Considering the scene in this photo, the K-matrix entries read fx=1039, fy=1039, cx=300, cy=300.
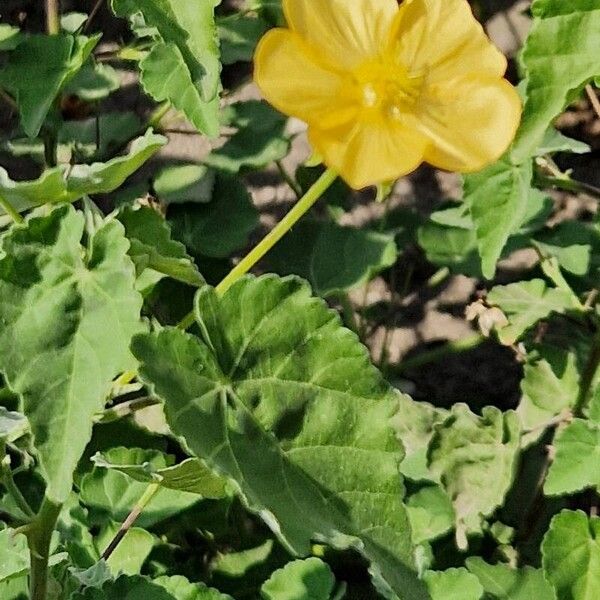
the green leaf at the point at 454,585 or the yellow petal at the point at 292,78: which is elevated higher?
the yellow petal at the point at 292,78

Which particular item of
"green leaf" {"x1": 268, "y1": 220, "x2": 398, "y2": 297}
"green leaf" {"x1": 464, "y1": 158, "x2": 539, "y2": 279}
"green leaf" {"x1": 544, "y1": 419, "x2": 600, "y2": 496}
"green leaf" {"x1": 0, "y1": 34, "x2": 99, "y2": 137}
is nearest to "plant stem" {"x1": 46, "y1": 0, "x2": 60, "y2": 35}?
"green leaf" {"x1": 0, "y1": 34, "x2": 99, "y2": 137}

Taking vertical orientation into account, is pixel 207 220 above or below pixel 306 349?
below

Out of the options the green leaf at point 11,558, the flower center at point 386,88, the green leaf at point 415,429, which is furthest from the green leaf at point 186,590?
the flower center at point 386,88

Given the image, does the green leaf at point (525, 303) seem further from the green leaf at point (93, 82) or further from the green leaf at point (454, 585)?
the green leaf at point (93, 82)

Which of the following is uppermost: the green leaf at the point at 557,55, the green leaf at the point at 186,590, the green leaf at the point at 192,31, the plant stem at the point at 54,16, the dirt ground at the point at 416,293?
the green leaf at the point at 192,31

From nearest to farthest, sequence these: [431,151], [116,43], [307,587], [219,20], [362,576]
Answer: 1. [431,151]
2. [307,587]
3. [219,20]
4. [362,576]
5. [116,43]

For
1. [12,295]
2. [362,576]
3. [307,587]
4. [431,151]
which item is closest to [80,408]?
[12,295]

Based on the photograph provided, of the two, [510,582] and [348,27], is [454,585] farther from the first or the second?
[348,27]

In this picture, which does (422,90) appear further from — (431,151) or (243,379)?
(243,379)
